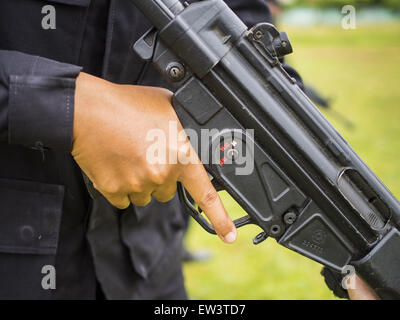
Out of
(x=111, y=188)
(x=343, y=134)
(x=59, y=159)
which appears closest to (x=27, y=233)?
(x=59, y=159)

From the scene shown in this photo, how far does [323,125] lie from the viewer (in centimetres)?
111

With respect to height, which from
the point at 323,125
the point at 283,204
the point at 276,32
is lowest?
the point at 283,204

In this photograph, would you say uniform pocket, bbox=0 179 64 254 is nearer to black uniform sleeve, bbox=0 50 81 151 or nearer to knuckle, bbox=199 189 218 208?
black uniform sleeve, bbox=0 50 81 151

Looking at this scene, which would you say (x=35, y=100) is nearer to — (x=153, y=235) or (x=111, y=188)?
(x=111, y=188)

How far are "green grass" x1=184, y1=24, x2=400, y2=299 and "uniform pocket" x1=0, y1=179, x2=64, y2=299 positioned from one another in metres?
2.24

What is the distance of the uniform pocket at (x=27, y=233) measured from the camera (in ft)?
3.82

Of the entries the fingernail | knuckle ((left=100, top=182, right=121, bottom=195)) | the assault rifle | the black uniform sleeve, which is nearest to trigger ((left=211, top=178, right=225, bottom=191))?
the assault rifle

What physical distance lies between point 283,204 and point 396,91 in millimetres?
10831

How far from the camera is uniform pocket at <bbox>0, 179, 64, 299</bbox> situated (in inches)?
45.9

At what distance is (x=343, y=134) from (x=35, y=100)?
6.98m

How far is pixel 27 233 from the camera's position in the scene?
3.91 ft

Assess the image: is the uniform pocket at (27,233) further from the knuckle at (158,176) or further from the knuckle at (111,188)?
the knuckle at (158,176)

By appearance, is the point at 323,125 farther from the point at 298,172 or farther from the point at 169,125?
the point at 169,125
